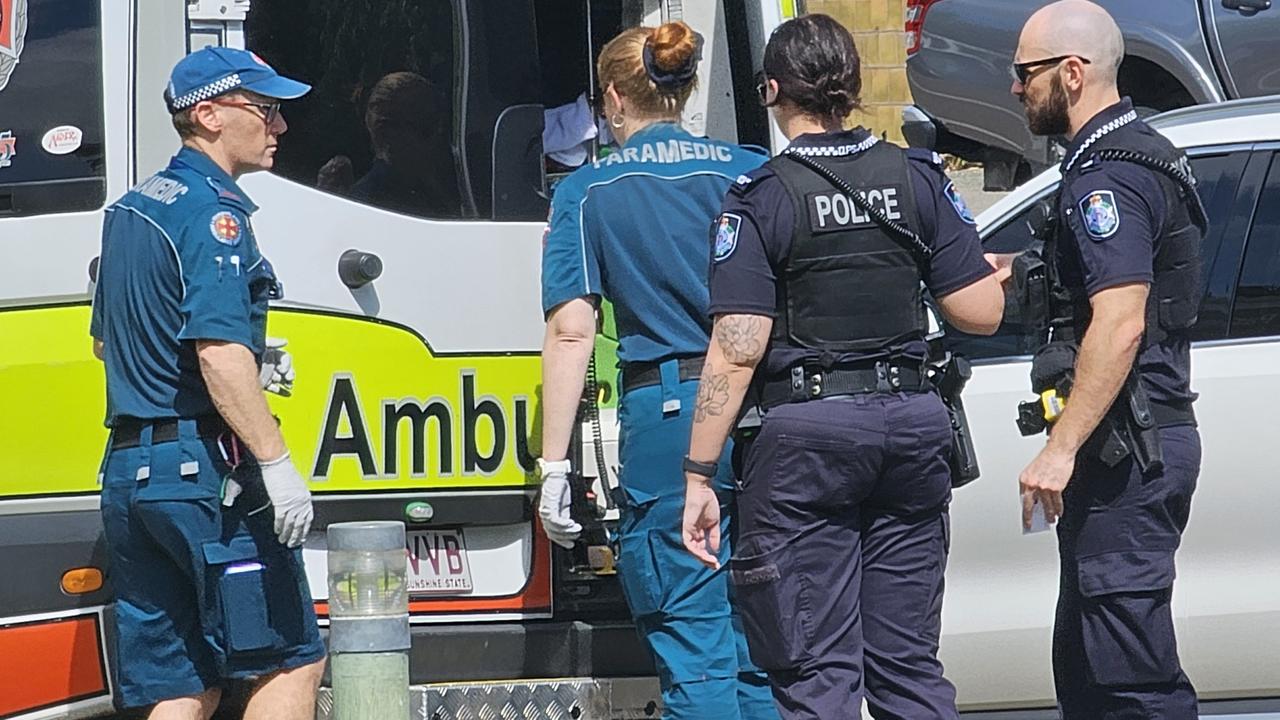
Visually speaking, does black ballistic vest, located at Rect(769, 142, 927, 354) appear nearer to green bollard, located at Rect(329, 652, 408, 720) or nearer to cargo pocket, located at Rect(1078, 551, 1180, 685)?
cargo pocket, located at Rect(1078, 551, 1180, 685)

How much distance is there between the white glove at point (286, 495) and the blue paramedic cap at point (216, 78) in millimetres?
818

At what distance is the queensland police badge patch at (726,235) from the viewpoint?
3979 mm

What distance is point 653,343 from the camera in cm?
446

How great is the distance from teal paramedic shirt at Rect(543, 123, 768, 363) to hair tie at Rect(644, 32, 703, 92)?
17 cm

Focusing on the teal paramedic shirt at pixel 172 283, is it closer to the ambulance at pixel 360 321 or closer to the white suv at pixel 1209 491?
the ambulance at pixel 360 321

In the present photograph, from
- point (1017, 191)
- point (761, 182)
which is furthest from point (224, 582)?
point (1017, 191)

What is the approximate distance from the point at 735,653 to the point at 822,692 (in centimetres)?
52

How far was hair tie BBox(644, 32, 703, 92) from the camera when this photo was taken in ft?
14.8

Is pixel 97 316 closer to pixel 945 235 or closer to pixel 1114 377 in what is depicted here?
pixel 945 235

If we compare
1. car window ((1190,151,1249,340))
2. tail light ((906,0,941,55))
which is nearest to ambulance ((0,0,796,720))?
car window ((1190,151,1249,340))

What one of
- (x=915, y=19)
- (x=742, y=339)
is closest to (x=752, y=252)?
(x=742, y=339)

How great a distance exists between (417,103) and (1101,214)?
69.0 inches

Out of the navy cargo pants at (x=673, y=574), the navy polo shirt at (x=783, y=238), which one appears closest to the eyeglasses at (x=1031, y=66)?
the navy polo shirt at (x=783, y=238)

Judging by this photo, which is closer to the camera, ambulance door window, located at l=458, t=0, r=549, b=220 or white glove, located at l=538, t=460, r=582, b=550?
white glove, located at l=538, t=460, r=582, b=550
